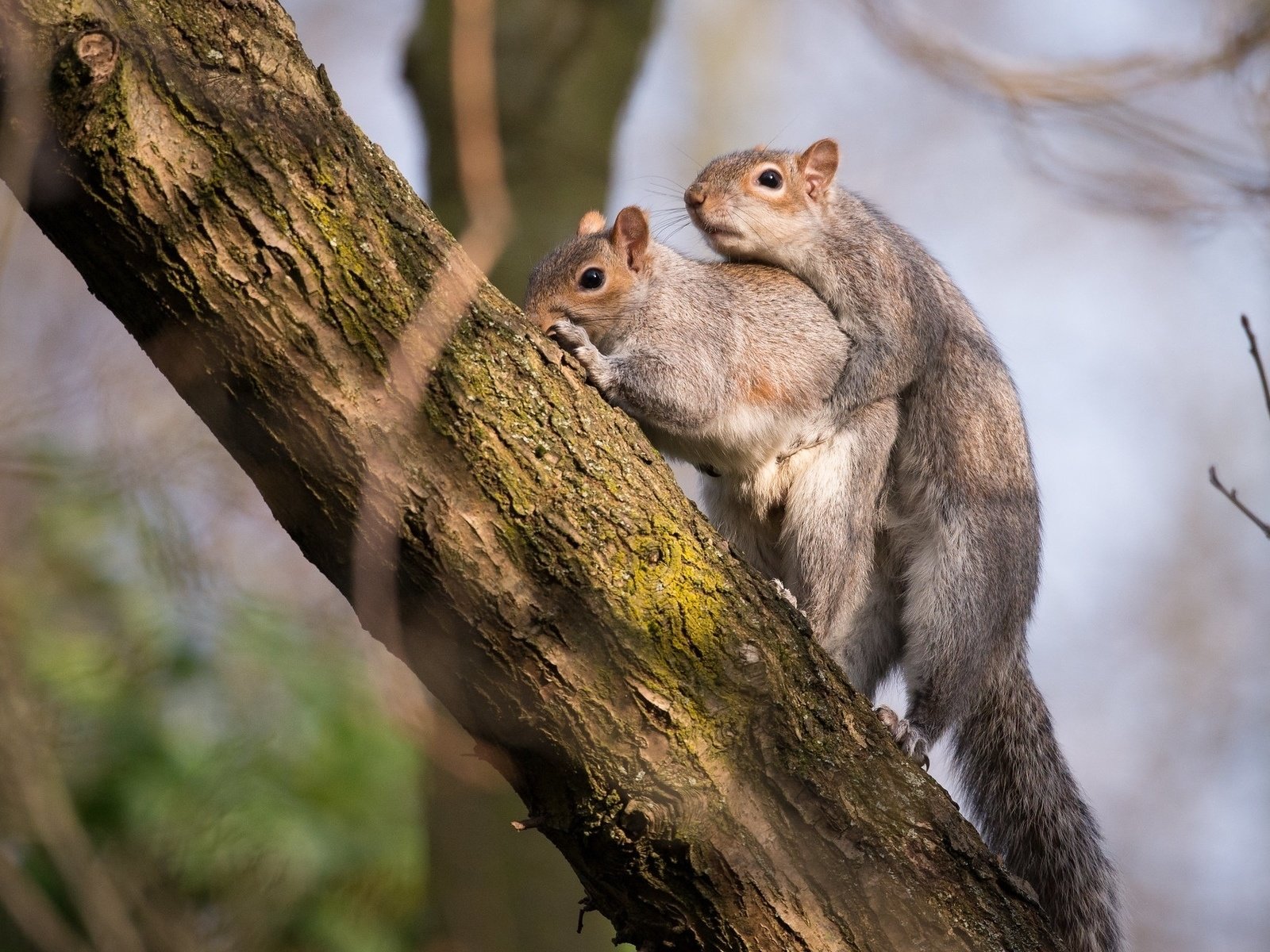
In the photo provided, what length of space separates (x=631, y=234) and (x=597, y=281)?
22 cm

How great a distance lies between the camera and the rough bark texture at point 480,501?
79.0 inches

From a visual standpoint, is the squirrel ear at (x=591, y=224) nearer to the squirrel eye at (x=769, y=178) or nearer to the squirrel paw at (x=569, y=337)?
the squirrel eye at (x=769, y=178)

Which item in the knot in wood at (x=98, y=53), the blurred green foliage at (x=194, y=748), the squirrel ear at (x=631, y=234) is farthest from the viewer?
the blurred green foliage at (x=194, y=748)

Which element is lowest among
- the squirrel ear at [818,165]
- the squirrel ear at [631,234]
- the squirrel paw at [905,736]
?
the squirrel paw at [905,736]

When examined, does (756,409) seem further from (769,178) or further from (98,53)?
(98,53)

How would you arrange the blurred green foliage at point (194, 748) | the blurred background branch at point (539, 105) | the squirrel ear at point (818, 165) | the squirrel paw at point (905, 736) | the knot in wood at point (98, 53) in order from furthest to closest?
the blurred background branch at point (539, 105), the squirrel ear at point (818, 165), the blurred green foliage at point (194, 748), the squirrel paw at point (905, 736), the knot in wood at point (98, 53)

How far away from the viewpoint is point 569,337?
3.37 meters

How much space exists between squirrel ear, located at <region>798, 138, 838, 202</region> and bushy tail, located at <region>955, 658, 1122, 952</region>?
1826 mm

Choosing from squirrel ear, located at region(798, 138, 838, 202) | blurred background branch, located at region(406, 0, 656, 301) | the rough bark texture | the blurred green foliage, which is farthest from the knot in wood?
blurred background branch, located at region(406, 0, 656, 301)

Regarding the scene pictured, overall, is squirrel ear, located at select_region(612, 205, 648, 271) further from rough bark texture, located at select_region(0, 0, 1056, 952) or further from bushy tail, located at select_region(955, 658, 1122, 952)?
bushy tail, located at select_region(955, 658, 1122, 952)

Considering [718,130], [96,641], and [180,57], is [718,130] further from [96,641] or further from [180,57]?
[180,57]

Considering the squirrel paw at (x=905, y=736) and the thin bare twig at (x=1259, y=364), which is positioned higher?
the thin bare twig at (x=1259, y=364)

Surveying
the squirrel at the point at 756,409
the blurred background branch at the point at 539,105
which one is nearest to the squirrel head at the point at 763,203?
the squirrel at the point at 756,409

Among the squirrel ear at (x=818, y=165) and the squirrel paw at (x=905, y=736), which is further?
the squirrel ear at (x=818, y=165)
